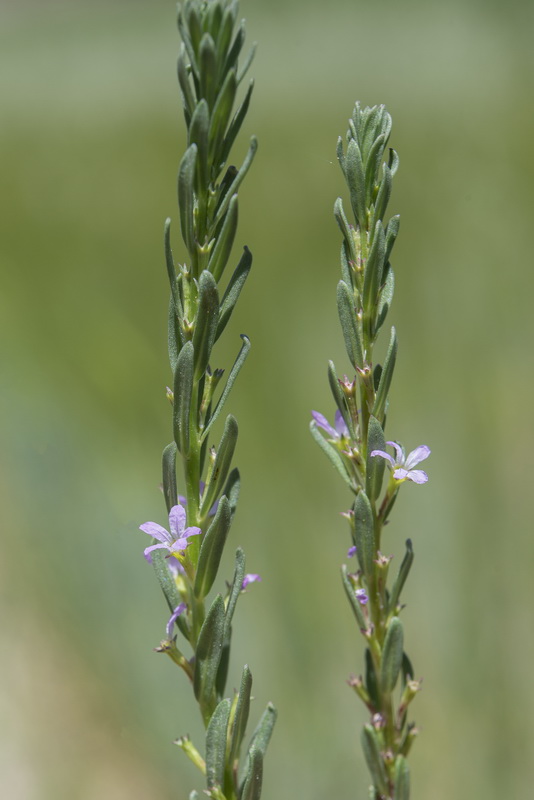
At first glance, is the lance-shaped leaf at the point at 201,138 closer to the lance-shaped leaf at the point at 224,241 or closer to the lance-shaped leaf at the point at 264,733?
the lance-shaped leaf at the point at 224,241

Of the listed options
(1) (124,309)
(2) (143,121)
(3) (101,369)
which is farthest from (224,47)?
(2) (143,121)

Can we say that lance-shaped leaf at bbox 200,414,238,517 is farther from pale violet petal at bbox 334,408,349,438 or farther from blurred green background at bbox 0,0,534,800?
blurred green background at bbox 0,0,534,800

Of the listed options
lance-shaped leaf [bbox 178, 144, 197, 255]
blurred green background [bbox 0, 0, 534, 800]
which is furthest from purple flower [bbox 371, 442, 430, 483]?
blurred green background [bbox 0, 0, 534, 800]

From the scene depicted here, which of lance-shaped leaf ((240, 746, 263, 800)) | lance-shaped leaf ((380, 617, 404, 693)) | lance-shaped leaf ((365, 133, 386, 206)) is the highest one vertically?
lance-shaped leaf ((365, 133, 386, 206))

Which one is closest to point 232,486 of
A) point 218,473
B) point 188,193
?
point 218,473

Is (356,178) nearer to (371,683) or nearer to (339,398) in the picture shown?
(339,398)

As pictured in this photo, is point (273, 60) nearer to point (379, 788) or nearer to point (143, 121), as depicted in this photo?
point (143, 121)
